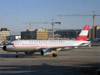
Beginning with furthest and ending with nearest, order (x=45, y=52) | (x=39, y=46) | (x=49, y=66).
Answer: (x=39, y=46)
(x=45, y=52)
(x=49, y=66)

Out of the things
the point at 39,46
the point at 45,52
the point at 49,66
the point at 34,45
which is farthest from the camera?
the point at 39,46

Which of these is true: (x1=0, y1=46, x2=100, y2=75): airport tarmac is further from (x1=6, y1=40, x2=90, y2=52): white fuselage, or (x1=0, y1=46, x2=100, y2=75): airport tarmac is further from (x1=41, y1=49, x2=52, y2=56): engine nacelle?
(x1=6, y1=40, x2=90, y2=52): white fuselage

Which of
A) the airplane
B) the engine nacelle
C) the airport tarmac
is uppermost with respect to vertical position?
the airplane

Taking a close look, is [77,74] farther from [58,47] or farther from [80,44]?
[80,44]

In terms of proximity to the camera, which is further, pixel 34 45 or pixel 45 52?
pixel 34 45

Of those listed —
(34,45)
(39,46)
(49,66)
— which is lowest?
(49,66)

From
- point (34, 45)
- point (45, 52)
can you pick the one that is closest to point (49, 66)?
point (45, 52)

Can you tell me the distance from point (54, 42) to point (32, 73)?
61.4 feet

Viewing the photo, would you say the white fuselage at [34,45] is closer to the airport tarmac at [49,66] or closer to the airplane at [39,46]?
the airplane at [39,46]

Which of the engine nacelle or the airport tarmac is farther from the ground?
the engine nacelle

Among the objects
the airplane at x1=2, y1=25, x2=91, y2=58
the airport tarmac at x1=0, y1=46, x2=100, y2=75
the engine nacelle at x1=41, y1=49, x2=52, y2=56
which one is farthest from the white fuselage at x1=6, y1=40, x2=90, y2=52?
the airport tarmac at x1=0, y1=46, x2=100, y2=75

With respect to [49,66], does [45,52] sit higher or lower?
higher

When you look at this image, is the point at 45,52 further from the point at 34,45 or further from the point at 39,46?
the point at 34,45

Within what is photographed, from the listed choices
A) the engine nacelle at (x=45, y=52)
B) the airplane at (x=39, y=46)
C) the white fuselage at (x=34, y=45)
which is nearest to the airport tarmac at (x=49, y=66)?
the engine nacelle at (x=45, y=52)
